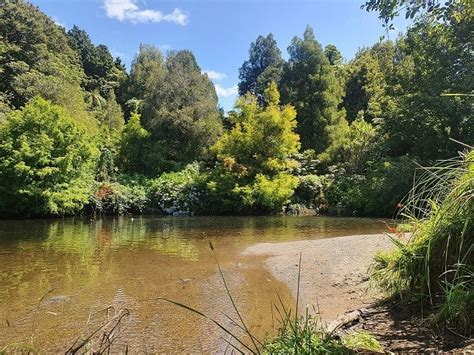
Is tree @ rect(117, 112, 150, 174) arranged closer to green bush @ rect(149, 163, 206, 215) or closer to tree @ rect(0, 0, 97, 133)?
tree @ rect(0, 0, 97, 133)

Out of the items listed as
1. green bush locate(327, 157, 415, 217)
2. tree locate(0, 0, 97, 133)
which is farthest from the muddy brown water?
tree locate(0, 0, 97, 133)

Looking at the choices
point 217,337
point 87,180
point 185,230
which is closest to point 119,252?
point 185,230

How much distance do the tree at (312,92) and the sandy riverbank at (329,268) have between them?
59.5 feet

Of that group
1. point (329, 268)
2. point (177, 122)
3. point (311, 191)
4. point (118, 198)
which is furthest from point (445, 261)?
point (177, 122)

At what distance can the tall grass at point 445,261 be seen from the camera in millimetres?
2662

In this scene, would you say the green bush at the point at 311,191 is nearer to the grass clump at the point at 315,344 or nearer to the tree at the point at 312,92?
the tree at the point at 312,92

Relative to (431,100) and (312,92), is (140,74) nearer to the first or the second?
(312,92)

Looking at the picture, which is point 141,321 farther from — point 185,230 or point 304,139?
point 304,139

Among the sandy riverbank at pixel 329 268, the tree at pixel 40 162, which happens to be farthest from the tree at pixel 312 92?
the sandy riverbank at pixel 329 268

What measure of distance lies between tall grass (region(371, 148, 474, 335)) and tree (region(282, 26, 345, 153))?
1009 inches

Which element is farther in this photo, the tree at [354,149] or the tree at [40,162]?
the tree at [354,149]

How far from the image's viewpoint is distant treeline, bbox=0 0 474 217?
61.3 feet

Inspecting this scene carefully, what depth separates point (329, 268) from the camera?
8453 mm

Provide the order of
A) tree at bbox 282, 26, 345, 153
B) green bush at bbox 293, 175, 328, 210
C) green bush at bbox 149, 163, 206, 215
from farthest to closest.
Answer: tree at bbox 282, 26, 345, 153 → green bush at bbox 293, 175, 328, 210 → green bush at bbox 149, 163, 206, 215
